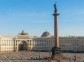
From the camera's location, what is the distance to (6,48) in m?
124

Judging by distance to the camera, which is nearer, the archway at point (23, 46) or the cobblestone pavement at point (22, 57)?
the cobblestone pavement at point (22, 57)

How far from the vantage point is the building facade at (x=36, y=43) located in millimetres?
123750

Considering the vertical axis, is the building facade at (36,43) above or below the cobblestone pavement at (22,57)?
above

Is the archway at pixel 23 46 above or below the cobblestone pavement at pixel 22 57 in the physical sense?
above

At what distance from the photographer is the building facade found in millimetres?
123750

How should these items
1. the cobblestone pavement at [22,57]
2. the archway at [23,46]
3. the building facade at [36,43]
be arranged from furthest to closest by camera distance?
the archway at [23,46] < the building facade at [36,43] < the cobblestone pavement at [22,57]

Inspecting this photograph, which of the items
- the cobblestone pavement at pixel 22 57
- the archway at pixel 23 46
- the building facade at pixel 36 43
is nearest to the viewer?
the cobblestone pavement at pixel 22 57

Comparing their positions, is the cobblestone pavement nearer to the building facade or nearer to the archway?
the building facade

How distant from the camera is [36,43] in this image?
127688mm

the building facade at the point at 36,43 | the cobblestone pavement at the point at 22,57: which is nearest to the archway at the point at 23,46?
the building facade at the point at 36,43

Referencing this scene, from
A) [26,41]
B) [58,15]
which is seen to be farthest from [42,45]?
[58,15]

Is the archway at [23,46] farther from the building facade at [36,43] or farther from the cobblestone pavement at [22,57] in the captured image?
the cobblestone pavement at [22,57]

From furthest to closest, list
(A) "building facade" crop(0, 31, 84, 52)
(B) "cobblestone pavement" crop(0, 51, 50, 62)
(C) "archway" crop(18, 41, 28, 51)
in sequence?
(C) "archway" crop(18, 41, 28, 51)
(A) "building facade" crop(0, 31, 84, 52)
(B) "cobblestone pavement" crop(0, 51, 50, 62)

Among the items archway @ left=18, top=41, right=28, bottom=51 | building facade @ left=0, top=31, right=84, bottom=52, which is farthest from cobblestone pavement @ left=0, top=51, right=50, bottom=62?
archway @ left=18, top=41, right=28, bottom=51
